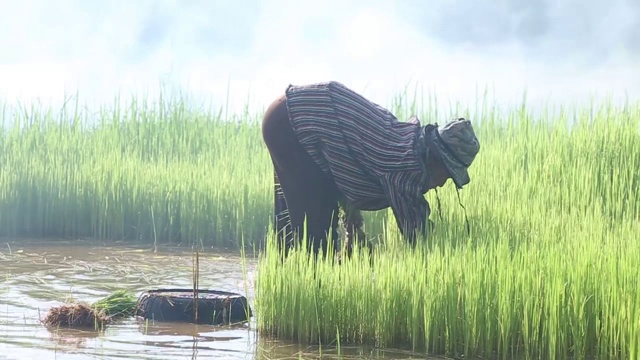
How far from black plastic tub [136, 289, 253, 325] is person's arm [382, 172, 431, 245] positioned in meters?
0.90

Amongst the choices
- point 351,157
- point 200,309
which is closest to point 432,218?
point 351,157

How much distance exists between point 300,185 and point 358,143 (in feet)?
1.38

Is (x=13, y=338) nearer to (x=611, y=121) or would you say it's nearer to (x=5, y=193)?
(x=5, y=193)

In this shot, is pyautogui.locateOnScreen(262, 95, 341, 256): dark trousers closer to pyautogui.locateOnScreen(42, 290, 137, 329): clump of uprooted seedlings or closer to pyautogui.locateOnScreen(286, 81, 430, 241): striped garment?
pyautogui.locateOnScreen(286, 81, 430, 241): striped garment

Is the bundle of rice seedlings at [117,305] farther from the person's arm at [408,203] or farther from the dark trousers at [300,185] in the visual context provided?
the person's arm at [408,203]

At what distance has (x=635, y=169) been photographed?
26.6 ft

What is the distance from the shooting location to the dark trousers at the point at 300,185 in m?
5.39

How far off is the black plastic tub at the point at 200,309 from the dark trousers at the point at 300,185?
1.68ft

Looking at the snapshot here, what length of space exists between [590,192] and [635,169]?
751mm

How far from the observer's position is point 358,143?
5258 mm

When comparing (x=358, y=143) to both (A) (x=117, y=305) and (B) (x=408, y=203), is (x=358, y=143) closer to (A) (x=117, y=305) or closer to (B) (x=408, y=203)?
(B) (x=408, y=203)

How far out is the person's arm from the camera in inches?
196

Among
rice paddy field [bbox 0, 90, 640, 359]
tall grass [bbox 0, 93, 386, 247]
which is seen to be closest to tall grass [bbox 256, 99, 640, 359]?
rice paddy field [bbox 0, 90, 640, 359]

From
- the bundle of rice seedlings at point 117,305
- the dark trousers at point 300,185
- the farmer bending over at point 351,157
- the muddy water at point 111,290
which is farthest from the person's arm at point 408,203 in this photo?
the bundle of rice seedlings at point 117,305
